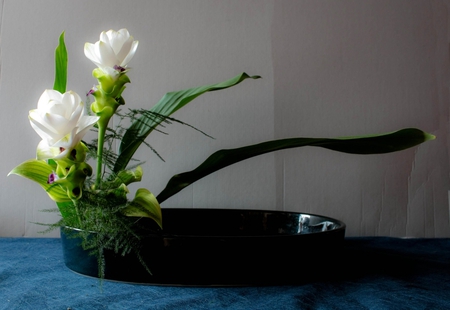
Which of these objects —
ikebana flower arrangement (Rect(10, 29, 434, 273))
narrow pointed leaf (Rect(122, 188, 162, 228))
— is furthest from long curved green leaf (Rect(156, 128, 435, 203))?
narrow pointed leaf (Rect(122, 188, 162, 228))

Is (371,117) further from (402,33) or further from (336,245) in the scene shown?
(336,245)

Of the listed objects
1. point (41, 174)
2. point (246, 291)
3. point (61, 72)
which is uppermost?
point (61, 72)

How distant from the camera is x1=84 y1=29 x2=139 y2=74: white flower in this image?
0.39 m

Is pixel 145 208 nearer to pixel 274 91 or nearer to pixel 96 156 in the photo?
pixel 96 156

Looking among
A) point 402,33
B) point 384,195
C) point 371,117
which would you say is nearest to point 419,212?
point 384,195

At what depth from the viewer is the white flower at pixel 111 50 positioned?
39 cm

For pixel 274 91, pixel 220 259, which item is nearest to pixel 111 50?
pixel 220 259

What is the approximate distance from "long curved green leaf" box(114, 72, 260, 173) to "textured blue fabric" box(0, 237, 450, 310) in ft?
0.45

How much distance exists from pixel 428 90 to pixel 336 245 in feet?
1.44

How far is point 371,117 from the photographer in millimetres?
711

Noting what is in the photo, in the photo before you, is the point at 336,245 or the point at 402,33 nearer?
the point at 336,245

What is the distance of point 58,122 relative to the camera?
1.13 ft

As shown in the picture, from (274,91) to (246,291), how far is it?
40cm

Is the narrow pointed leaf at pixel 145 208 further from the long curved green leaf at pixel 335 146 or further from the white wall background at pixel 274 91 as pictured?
the white wall background at pixel 274 91
